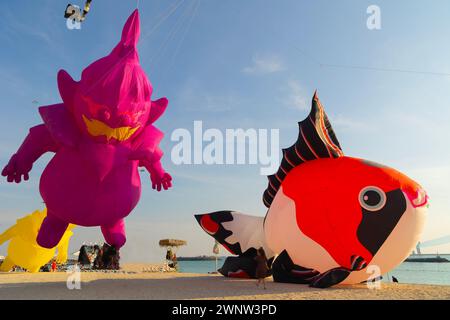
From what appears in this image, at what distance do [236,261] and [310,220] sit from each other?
402 centimetres

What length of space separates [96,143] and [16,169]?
5.62ft

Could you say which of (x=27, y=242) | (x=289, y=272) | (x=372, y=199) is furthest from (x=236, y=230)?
(x=27, y=242)

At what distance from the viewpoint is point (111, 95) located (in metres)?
8.41

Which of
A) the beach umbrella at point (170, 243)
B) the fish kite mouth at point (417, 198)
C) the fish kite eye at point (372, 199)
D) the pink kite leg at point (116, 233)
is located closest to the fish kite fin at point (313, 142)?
the fish kite eye at point (372, 199)

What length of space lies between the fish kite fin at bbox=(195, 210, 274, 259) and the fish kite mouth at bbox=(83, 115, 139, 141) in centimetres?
497

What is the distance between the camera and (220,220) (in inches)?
510

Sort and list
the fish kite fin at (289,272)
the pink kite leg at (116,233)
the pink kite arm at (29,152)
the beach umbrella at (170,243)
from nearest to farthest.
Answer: the pink kite arm at (29,152)
the fish kite fin at (289,272)
the pink kite leg at (116,233)
the beach umbrella at (170,243)

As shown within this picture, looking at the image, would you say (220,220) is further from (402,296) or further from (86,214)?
(402,296)

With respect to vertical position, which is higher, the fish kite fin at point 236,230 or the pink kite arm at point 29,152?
the pink kite arm at point 29,152

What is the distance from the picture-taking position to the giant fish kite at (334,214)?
8.80 metres

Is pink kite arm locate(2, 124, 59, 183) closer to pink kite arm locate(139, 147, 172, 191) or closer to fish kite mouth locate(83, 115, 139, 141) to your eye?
fish kite mouth locate(83, 115, 139, 141)

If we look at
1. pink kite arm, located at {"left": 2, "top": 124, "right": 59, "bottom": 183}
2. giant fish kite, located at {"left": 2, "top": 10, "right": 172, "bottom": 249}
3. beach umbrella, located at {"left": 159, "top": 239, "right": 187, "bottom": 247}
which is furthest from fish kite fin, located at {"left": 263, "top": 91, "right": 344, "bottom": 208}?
beach umbrella, located at {"left": 159, "top": 239, "right": 187, "bottom": 247}

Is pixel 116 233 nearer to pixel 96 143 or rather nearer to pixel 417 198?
pixel 96 143

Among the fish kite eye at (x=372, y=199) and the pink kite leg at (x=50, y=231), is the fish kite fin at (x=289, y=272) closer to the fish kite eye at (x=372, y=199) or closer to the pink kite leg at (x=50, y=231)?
the fish kite eye at (x=372, y=199)
